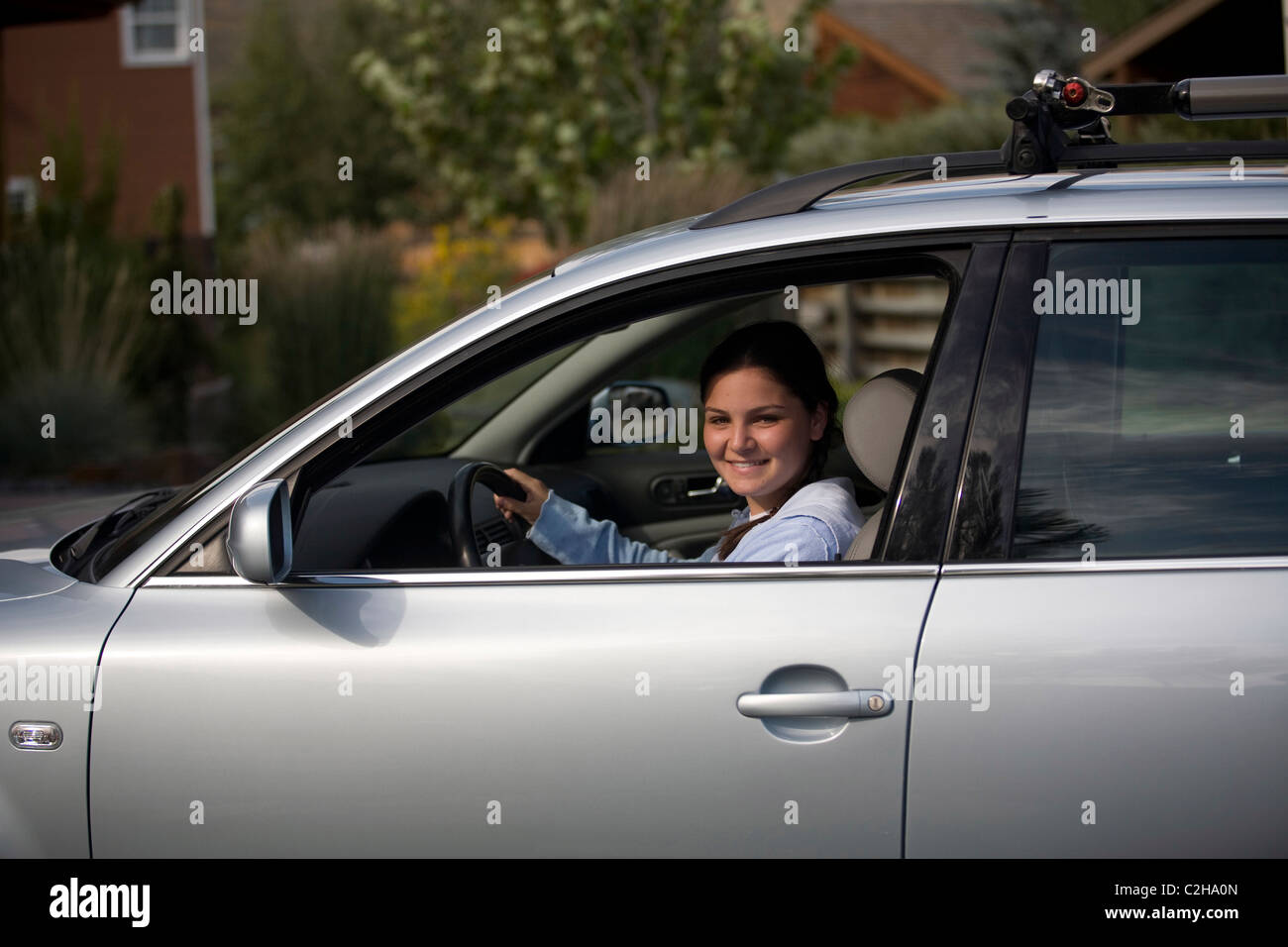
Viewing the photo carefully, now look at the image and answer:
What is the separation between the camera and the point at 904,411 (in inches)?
102

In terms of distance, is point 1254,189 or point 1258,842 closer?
point 1258,842

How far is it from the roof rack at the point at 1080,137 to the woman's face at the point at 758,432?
42 centimetres

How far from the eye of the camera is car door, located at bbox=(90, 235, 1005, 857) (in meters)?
2.08

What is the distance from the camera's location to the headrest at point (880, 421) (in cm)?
258

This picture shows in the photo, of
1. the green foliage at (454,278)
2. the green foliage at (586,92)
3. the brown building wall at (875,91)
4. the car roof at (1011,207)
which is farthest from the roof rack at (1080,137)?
the brown building wall at (875,91)

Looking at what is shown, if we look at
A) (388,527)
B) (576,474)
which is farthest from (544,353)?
(576,474)

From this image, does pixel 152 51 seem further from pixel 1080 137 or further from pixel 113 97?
pixel 1080 137

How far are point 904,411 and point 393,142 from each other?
34.1m

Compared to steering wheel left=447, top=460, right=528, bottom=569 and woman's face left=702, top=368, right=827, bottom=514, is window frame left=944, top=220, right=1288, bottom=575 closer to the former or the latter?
woman's face left=702, top=368, right=827, bottom=514

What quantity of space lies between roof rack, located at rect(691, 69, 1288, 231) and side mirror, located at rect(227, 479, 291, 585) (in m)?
0.85

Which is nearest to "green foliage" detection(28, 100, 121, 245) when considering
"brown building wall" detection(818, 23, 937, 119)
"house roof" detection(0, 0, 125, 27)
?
"house roof" detection(0, 0, 125, 27)

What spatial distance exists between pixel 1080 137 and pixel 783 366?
0.70m
